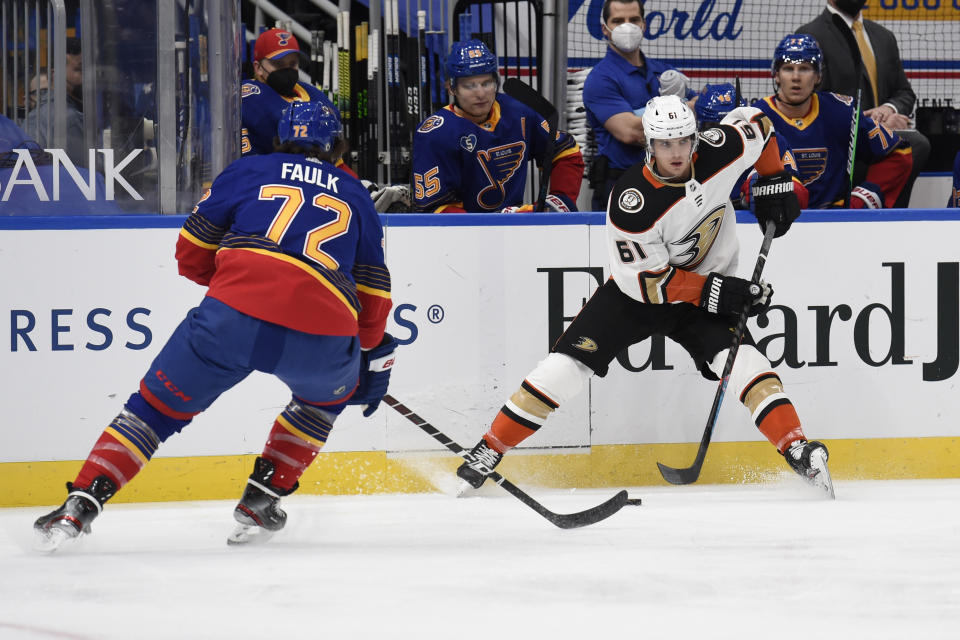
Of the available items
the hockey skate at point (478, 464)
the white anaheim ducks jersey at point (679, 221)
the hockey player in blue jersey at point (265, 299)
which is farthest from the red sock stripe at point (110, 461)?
the white anaheim ducks jersey at point (679, 221)

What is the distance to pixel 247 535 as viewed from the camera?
2.78 meters

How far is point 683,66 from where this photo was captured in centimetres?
525

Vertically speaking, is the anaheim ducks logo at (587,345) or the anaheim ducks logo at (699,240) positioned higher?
the anaheim ducks logo at (699,240)

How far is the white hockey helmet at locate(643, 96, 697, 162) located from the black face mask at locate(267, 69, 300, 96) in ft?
4.61

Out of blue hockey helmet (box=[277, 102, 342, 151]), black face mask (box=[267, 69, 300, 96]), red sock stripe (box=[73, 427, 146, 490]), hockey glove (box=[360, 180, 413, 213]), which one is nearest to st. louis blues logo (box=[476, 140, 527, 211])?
hockey glove (box=[360, 180, 413, 213])

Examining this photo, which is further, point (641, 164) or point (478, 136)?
point (478, 136)

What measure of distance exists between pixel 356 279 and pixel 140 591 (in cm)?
81

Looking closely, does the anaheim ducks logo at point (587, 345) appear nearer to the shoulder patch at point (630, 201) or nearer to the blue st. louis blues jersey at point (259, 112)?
the shoulder patch at point (630, 201)

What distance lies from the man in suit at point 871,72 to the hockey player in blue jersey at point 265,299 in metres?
2.22

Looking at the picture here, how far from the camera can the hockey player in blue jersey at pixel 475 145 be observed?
375 cm

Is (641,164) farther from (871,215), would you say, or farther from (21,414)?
(21,414)

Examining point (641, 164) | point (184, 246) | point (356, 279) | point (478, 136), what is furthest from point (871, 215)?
point (184, 246)

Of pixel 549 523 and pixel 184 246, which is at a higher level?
pixel 184 246

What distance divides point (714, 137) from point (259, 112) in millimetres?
1537
